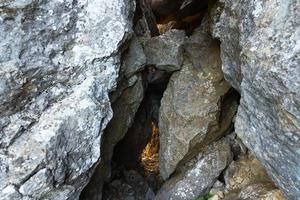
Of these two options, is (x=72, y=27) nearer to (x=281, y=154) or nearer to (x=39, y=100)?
(x=39, y=100)

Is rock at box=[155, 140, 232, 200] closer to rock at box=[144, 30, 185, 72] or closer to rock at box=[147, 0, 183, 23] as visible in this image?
rock at box=[144, 30, 185, 72]

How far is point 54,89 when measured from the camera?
21.8ft

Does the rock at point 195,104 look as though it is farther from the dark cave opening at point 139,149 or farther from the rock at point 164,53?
the dark cave opening at point 139,149

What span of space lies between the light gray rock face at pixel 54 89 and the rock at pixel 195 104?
265 centimetres

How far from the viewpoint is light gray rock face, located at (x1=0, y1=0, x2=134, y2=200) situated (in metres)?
6.10

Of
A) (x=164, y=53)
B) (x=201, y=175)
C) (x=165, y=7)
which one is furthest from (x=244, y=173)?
(x=165, y=7)

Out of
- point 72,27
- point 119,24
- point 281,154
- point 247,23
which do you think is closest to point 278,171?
point 281,154

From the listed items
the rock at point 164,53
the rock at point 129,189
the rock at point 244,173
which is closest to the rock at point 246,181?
the rock at point 244,173

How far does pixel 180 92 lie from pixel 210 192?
2.57 metres

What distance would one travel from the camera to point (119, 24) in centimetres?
711

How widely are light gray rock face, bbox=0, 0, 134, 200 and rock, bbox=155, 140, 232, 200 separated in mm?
3007

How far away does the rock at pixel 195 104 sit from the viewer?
916cm

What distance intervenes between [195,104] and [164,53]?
152 cm

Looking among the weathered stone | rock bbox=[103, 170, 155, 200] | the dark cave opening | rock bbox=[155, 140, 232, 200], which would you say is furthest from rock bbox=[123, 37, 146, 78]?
rock bbox=[103, 170, 155, 200]
